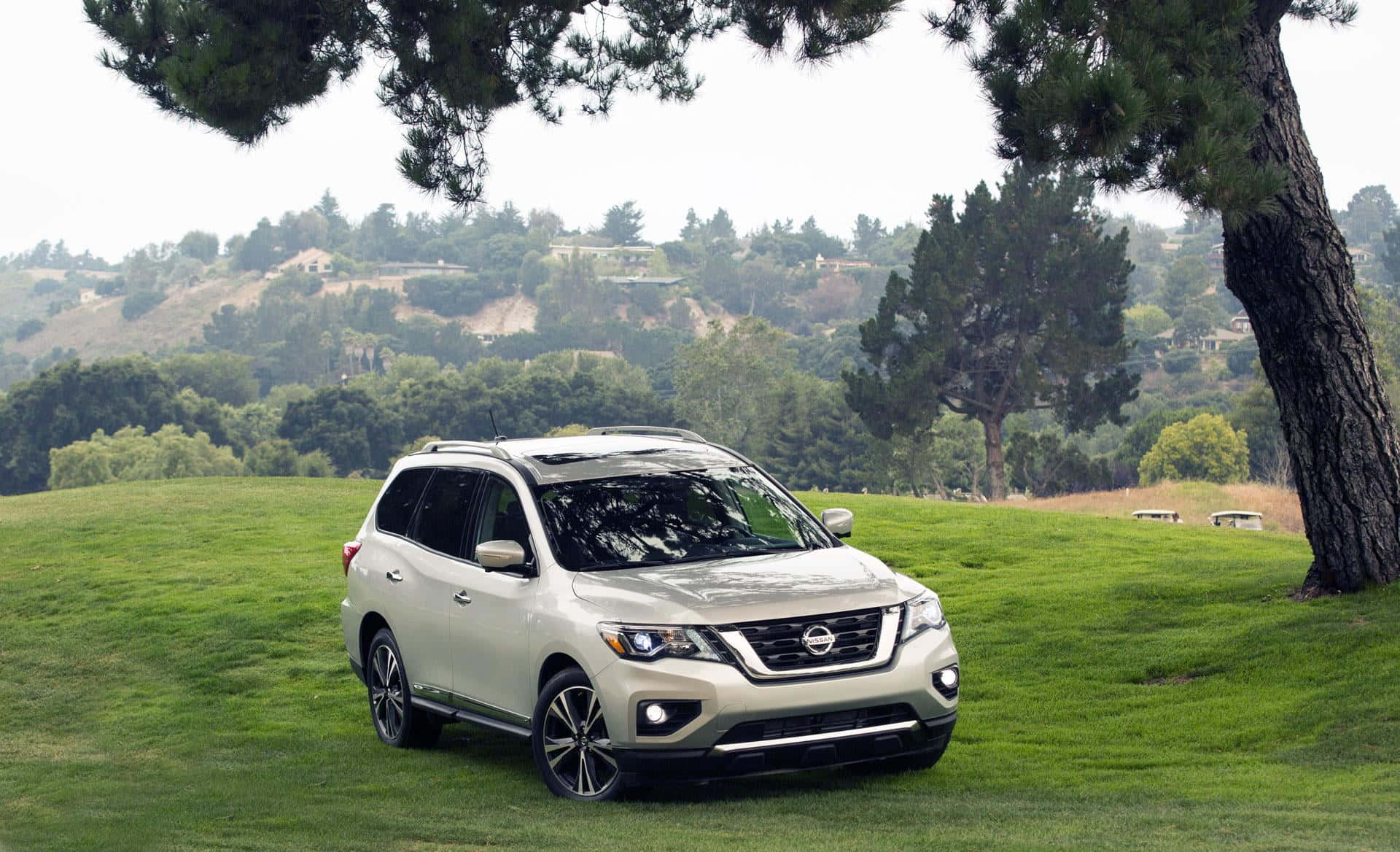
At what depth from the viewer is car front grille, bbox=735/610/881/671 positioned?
278 inches

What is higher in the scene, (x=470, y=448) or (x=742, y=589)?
(x=470, y=448)

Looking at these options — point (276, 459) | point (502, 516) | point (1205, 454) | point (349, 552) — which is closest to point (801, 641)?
point (502, 516)

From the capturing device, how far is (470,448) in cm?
928

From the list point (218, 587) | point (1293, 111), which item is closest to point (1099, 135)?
point (1293, 111)

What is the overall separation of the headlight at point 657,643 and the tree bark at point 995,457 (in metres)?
61.4

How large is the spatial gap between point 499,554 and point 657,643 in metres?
1.13

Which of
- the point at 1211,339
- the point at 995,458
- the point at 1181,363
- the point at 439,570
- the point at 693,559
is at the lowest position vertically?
the point at 439,570

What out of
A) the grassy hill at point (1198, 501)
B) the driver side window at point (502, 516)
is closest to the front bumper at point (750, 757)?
the driver side window at point (502, 516)

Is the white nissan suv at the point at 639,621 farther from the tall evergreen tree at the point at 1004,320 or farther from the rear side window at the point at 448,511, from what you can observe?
the tall evergreen tree at the point at 1004,320

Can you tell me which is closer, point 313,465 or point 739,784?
point 739,784

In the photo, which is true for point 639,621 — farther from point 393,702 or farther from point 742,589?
point 393,702

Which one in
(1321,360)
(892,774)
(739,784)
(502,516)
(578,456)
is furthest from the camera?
(1321,360)

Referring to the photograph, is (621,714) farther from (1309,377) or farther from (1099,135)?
(1309,377)

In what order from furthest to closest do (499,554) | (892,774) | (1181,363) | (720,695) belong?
(1181,363) → (892,774) → (499,554) → (720,695)
